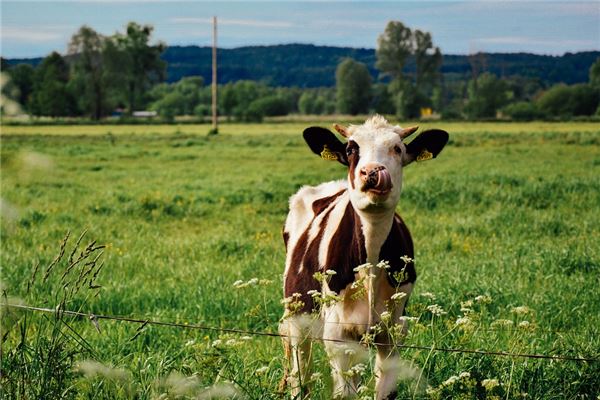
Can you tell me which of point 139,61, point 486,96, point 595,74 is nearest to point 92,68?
point 139,61

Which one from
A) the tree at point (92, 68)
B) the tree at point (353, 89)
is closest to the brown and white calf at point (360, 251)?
the tree at point (92, 68)

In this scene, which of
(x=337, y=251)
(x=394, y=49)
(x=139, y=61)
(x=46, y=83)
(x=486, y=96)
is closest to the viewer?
(x=46, y=83)

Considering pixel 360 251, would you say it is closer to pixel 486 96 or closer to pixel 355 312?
pixel 355 312

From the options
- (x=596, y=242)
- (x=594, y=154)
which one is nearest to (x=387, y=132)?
(x=596, y=242)

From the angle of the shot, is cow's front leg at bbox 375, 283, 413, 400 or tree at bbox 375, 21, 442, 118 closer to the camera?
cow's front leg at bbox 375, 283, 413, 400

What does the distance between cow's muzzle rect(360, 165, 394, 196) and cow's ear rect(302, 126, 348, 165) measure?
62 centimetres

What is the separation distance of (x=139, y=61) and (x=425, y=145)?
321 feet

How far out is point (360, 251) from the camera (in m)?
4.04

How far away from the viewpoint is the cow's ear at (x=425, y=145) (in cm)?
423

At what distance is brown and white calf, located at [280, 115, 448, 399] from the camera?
378 cm

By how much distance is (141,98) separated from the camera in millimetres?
94375

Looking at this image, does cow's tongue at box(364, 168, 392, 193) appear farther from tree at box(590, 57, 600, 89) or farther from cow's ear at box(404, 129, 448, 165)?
tree at box(590, 57, 600, 89)

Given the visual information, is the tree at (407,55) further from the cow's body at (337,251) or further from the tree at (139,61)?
the cow's body at (337,251)

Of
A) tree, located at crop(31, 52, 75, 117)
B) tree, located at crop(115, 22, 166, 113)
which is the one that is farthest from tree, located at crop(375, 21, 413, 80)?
tree, located at crop(31, 52, 75, 117)
